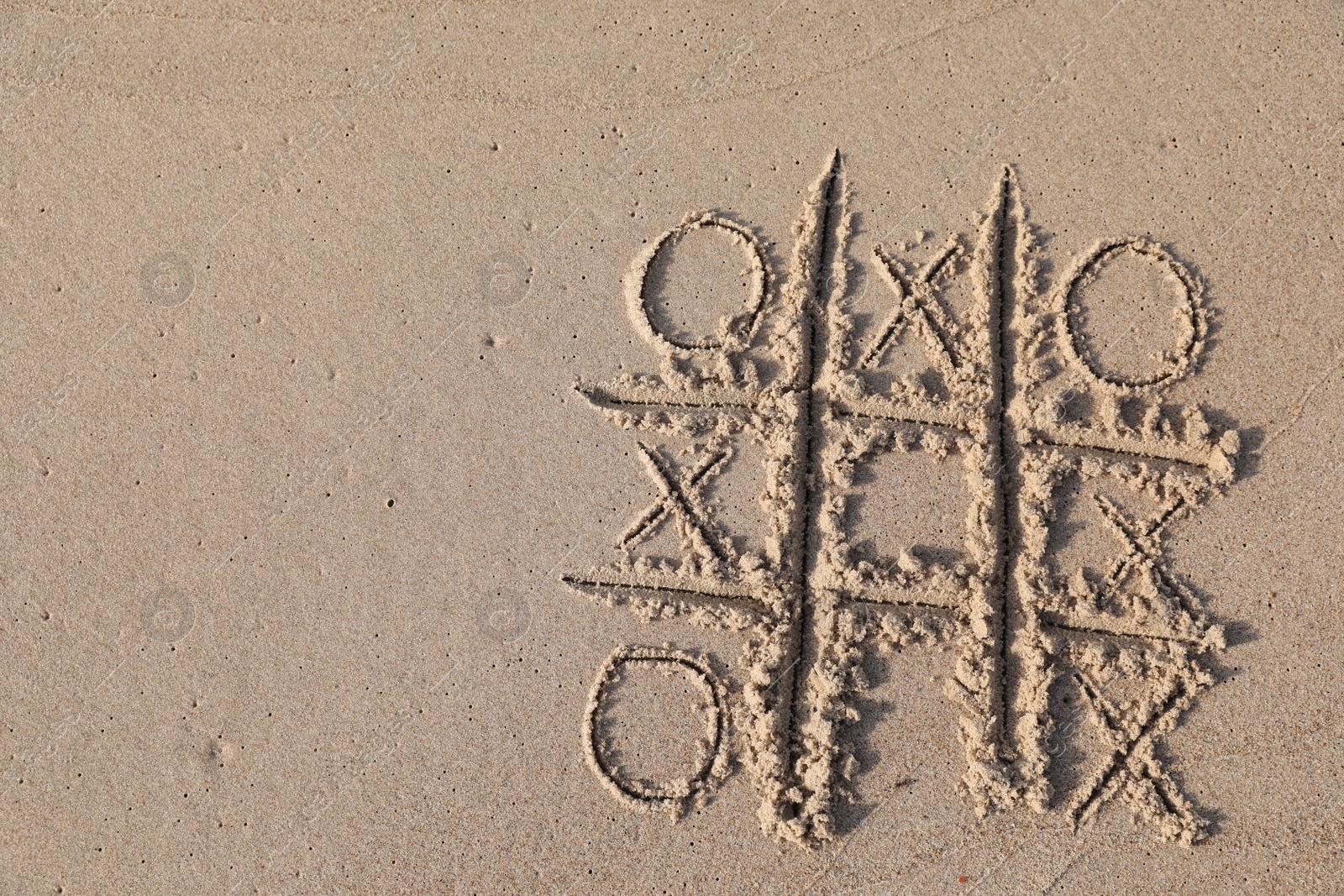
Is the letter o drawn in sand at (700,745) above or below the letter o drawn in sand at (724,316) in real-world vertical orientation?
below

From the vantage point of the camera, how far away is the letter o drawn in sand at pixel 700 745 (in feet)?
10.7

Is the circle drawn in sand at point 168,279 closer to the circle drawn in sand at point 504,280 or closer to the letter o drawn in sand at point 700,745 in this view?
the circle drawn in sand at point 504,280

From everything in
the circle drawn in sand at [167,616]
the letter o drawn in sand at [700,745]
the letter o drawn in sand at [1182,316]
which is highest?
the letter o drawn in sand at [1182,316]

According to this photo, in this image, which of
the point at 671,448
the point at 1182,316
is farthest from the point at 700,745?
the point at 1182,316

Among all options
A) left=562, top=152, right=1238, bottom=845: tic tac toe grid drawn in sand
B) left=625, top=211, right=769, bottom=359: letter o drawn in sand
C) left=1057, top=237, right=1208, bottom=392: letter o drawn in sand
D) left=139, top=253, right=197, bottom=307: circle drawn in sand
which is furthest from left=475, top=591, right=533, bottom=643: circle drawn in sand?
left=1057, top=237, right=1208, bottom=392: letter o drawn in sand

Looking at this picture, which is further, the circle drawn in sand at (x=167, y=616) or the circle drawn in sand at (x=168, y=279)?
the circle drawn in sand at (x=168, y=279)

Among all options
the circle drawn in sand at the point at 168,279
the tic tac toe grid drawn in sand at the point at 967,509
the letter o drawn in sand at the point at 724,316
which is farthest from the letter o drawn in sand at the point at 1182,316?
the circle drawn in sand at the point at 168,279

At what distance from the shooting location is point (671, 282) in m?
3.45

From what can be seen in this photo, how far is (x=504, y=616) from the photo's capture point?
3.34 metres

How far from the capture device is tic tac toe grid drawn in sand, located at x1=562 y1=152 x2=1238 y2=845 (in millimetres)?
3213

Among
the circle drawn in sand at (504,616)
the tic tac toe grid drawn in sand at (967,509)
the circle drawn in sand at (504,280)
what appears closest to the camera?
the tic tac toe grid drawn in sand at (967,509)

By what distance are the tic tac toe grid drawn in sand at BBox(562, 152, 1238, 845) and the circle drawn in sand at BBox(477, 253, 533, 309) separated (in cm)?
47

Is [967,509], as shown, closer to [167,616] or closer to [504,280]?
[504,280]

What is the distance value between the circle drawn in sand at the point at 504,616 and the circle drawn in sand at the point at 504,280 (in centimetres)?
122
